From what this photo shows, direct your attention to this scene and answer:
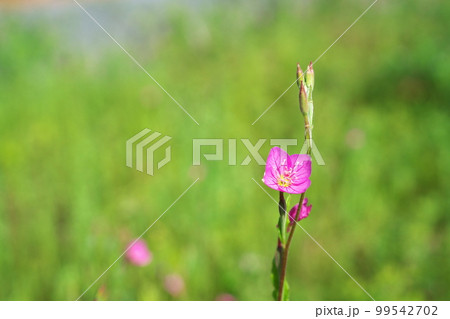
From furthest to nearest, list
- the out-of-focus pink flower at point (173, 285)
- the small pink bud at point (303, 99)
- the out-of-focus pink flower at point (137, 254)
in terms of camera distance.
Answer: the out-of-focus pink flower at point (173, 285), the out-of-focus pink flower at point (137, 254), the small pink bud at point (303, 99)

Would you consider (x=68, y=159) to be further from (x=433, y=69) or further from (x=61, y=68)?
(x=433, y=69)

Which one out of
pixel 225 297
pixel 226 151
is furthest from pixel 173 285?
pixel 226 151

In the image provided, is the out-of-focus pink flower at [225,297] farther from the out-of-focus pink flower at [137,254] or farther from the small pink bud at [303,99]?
the small pink bud at [303,99]

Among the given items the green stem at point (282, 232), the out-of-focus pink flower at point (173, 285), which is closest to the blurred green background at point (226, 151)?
the out-of-focus pink flower at point (173, 285)

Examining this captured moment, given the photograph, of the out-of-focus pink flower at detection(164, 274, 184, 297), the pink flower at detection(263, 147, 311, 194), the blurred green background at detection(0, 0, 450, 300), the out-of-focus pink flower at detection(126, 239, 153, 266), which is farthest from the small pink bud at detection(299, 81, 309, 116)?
the out-of-focus pink flower at detection(164, 274, 184, 297)
